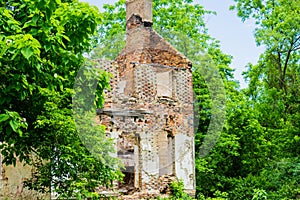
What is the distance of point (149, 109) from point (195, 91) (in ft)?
6.23

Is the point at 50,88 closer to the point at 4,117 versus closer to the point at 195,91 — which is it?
the point at 4,117

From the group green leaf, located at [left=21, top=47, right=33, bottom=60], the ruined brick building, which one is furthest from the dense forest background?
the ruined brick building

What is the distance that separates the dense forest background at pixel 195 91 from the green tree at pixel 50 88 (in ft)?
0.05

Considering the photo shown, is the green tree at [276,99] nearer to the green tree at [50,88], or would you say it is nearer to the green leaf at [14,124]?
the green tree at [50,88]

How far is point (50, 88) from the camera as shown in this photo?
19.2 ft

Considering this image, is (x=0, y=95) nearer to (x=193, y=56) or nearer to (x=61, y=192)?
(x=61, y=192)

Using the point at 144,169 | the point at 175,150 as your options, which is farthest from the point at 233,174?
the point at 144,169

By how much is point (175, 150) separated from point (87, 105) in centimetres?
727

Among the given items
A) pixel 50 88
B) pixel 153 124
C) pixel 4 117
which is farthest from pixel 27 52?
pixel 153 124

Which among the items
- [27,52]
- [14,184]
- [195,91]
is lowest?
[14,184]

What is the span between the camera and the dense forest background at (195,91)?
5.49m

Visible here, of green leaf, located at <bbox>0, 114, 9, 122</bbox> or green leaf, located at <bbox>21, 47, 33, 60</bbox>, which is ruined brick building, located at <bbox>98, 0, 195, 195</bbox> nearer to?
green leaf, located at <bbox>0, 114, 9, 122</bbox>

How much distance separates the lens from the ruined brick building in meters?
13.2

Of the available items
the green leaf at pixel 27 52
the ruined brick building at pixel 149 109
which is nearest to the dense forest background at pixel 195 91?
the green leaf at pixel 27 52
